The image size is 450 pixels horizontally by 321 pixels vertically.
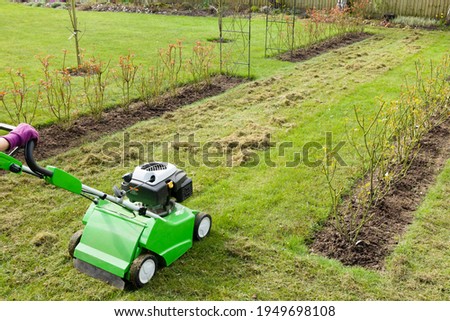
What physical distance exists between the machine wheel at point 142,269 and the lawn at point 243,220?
8cm

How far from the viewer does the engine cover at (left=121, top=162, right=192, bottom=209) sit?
388cm

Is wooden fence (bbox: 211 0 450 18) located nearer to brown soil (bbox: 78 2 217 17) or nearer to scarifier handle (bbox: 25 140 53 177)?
brown soil (bbox: 78 2 217 17)

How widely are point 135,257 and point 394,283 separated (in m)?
2.06

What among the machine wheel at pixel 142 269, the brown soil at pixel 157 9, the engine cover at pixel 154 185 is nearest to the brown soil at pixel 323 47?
the brown soil at pixel 157 9

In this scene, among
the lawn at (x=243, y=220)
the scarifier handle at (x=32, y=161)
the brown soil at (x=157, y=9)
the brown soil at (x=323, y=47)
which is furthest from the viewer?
the brown soil at (x=157, y=9)

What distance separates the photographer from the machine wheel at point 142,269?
364 cm

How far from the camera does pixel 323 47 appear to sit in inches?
527

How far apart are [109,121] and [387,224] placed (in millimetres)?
4532

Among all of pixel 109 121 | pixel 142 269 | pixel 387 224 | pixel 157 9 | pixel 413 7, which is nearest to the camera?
pixel 142 269

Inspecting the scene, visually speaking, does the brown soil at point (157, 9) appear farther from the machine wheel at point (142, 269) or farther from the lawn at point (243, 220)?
the machine wheel at point (142, 269)

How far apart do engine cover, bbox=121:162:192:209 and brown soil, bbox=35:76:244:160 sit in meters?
2.73

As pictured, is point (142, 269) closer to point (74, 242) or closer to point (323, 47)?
point (74, 242)

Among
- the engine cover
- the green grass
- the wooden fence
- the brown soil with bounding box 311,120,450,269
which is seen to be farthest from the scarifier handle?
the wooden fence

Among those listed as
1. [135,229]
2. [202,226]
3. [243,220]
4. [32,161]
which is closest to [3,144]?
[32,161]
